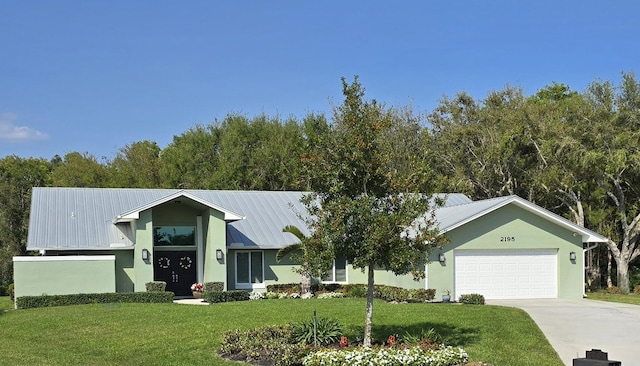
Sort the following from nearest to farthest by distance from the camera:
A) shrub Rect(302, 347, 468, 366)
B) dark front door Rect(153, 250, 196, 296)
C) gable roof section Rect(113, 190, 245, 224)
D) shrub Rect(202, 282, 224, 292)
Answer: shrub Rect(302, 347, 468, 366)
gable roof section Rect(113, 190, 245, 224)
shrub Rect(202, 282, 224, 292)
dark front door Rect(153, 250, 196, 296)

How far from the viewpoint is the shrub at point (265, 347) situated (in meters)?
12.3

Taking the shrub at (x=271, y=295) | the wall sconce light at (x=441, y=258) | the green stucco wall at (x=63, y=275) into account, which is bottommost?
the shrub at (x=271, y=295)

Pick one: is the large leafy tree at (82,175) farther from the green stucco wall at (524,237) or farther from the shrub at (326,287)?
the green stucco wall at (524,237)

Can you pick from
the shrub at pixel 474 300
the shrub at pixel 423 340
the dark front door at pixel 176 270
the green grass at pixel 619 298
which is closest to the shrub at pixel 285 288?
the dark front door at pixel 176 270

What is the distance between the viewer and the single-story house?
1030 inches

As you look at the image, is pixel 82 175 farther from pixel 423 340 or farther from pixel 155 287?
pixel 423 340

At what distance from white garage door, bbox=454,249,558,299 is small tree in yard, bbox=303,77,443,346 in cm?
1434

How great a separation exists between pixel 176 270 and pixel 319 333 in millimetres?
17210

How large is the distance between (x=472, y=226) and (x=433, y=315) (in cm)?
886

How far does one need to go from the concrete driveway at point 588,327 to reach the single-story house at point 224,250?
2.47 metres

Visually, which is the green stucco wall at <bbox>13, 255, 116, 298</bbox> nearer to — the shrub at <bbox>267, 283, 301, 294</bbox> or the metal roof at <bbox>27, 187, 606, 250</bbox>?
the metal roof at <bbox>27, 187, 606, 250</bbox>

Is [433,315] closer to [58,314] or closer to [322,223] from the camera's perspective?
[322,223]

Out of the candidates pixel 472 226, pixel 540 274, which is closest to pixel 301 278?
pixel 472 226

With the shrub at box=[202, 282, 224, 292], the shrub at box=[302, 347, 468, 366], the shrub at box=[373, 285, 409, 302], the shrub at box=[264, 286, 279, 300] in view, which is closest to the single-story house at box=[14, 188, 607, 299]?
the shrub at box=[202, 282, 224, 292]
